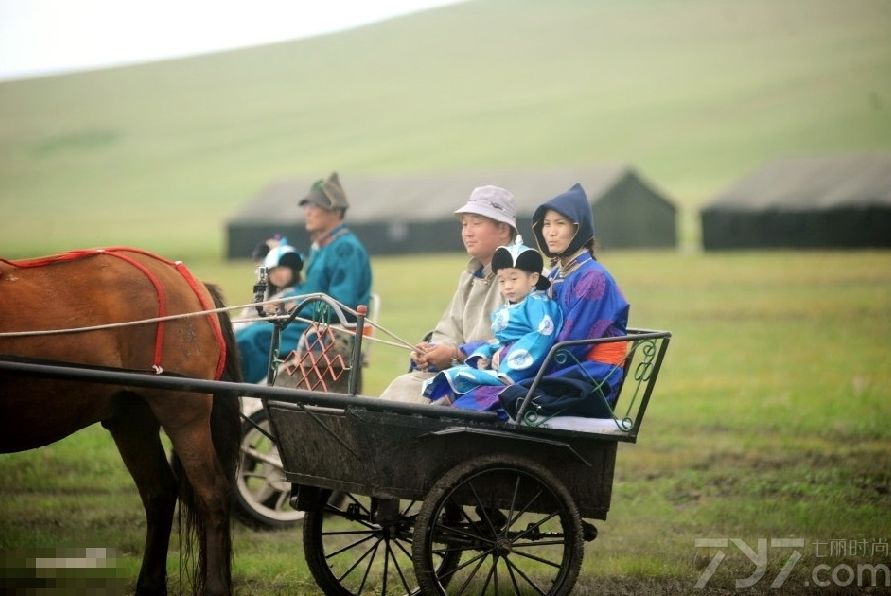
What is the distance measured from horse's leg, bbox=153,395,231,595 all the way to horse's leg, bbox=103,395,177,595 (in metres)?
0.21

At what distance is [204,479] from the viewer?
6.30 metres

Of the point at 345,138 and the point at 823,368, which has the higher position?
the point at 345,138

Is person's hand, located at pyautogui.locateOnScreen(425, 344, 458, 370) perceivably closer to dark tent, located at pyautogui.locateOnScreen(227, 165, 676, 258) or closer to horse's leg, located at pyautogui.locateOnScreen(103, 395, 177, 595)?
horse's leg, located at pyautogui.locateOnScreen(103, 395, 177, 595)

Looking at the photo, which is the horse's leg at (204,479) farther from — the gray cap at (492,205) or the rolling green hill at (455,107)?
the rolling green hill at (455,107)

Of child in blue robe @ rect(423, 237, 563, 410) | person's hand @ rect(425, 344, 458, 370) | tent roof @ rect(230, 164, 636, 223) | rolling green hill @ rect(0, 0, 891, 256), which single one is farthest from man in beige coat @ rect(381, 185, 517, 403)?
rolling green hill @ rect(0, 0, 891, 256)

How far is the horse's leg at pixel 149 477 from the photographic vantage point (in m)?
6.42

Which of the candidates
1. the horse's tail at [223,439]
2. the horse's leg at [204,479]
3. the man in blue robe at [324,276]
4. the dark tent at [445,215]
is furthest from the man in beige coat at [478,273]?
the dark tent at [445,215]

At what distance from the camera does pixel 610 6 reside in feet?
342

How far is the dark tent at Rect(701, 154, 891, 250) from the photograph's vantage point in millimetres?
49719

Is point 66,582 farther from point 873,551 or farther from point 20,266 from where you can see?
point 873,551

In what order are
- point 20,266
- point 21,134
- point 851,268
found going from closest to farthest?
1. point 20,266
2. point 851,268
3. point 21,134

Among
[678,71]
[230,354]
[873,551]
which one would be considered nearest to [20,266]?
[230,354]

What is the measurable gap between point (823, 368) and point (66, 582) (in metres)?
13.5

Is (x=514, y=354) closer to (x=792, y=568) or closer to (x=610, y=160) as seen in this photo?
(x=792, y=568)
